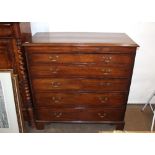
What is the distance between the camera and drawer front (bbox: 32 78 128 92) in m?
1.75

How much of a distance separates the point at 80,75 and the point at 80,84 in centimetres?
10

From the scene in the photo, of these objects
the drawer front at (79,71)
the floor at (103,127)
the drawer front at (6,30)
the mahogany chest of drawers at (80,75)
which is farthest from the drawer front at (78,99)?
the drawer front at (6,30)

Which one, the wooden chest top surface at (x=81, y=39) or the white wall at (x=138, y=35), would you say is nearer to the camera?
the wooden chest top surface at (x=81, y=39)

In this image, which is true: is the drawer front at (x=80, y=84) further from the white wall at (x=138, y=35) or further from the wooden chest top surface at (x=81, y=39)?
the white wall at (x=138, y=35)

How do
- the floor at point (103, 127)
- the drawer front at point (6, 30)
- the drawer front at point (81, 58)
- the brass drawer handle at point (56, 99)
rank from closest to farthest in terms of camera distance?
the drawer front at point (6, 30) → the drawer front at point (81, 58) → the brass drawer handle at point (56, 99) → the floor at point (103, 127)

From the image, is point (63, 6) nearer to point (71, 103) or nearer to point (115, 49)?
point (115, 49)

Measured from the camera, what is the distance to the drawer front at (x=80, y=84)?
175cm

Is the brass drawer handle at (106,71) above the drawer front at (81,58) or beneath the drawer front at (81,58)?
beneath

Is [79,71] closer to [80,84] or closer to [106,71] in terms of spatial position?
[80,84]

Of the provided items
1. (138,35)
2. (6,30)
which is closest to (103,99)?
(138,35)

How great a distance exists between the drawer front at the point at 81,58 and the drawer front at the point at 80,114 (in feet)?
1.83

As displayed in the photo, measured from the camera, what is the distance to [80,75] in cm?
172
